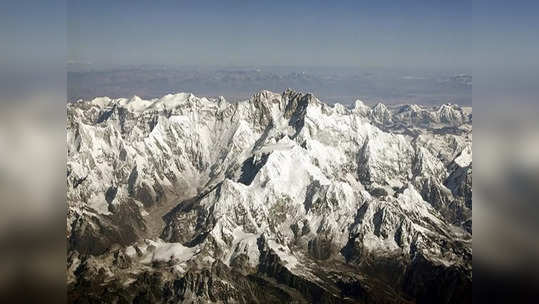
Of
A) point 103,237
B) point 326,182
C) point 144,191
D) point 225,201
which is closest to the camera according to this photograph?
point 103,237

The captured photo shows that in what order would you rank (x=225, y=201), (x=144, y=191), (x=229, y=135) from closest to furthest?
(x=225, y=201) < (x=144, y=191) < (x=229, y=135)

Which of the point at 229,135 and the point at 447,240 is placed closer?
the point at 447,240

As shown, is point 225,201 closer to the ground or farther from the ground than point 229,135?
closer to the ground
